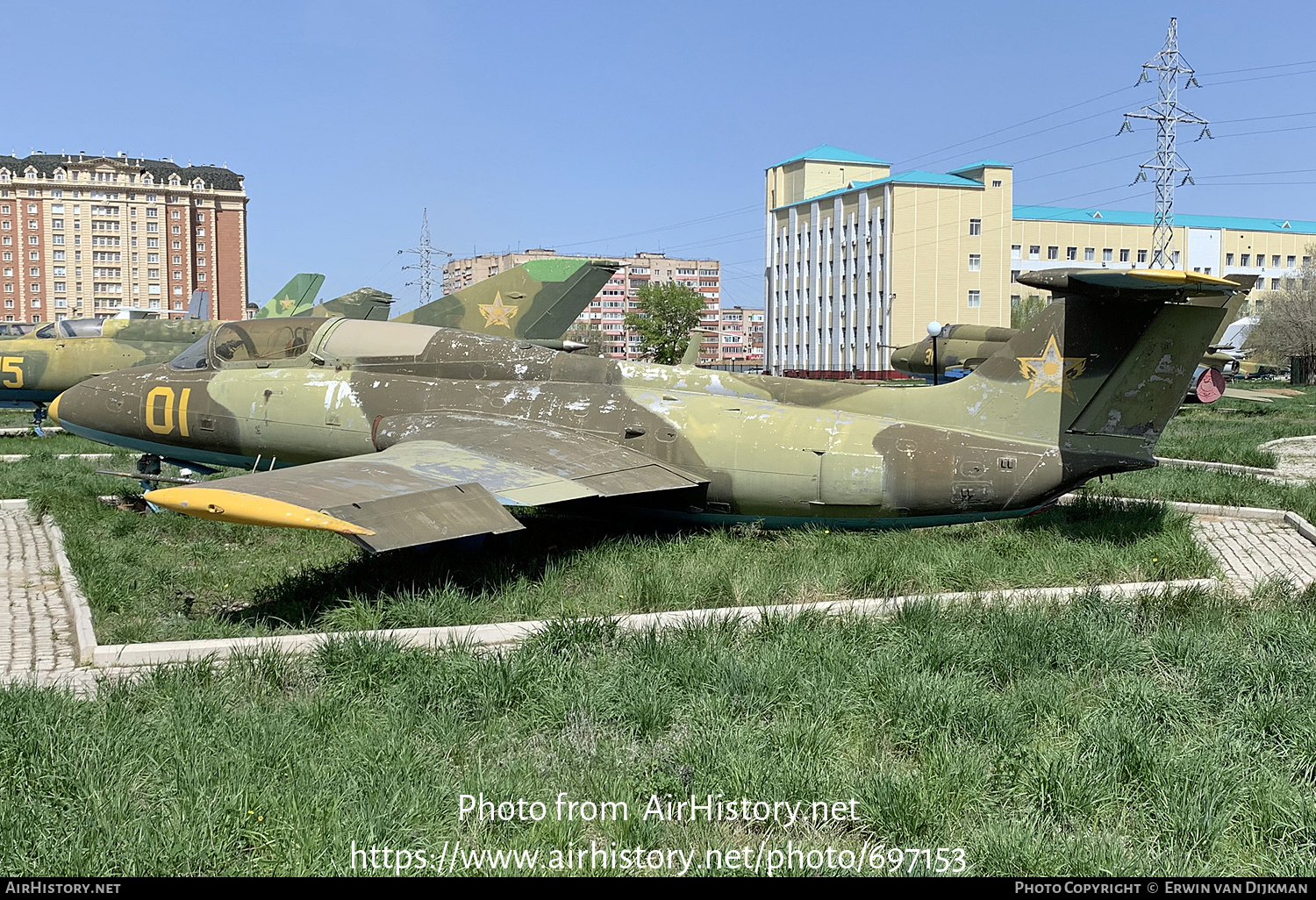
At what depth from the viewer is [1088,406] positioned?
10.2 metres

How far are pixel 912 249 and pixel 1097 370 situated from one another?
303 ft

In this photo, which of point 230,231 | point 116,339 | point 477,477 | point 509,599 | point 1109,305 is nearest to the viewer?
point 509,599

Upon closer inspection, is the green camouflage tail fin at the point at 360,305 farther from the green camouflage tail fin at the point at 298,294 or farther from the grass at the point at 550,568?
the grass at the point at 550,568

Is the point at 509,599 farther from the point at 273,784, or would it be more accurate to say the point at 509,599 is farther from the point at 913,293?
the point at 913,293

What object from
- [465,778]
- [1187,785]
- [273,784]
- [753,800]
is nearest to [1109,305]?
[1187,785]

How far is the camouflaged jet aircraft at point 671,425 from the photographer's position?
9234mm

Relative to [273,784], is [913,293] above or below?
above

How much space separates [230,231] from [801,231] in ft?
256

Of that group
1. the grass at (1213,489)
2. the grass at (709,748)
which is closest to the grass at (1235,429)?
the grass at (1213,489)

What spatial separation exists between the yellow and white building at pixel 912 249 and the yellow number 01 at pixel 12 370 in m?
72.9

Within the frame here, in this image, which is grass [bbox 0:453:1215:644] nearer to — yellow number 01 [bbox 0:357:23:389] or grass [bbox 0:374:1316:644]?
grass [bbox 0:374:1316:644]

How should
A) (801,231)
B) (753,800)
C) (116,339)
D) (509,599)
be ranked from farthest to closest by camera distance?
(801,231), (116,339), (509,599), (753,800)

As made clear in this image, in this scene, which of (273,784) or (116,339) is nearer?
(273,784)

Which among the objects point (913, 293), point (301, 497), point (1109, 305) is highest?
point (913, 293)
